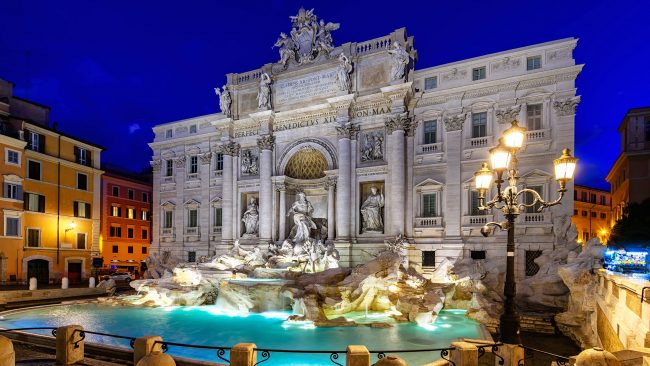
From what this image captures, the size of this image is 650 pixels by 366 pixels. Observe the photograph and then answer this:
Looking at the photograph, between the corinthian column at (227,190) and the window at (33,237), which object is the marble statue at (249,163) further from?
the window at (33,237)

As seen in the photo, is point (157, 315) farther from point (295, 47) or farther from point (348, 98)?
point (295, 47)

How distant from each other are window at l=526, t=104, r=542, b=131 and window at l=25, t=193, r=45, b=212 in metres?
31.1

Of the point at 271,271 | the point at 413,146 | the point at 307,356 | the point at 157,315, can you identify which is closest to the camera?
the point at 307,356

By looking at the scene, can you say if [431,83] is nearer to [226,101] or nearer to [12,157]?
[226,101]

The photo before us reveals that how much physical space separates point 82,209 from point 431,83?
89.5 feet

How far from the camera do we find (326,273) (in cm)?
1802

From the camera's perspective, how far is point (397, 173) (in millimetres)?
21922

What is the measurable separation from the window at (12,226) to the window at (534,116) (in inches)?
1230

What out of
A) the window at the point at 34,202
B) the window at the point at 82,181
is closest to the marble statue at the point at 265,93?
the window at the point at 82,181

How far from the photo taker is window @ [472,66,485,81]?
69.1 ft

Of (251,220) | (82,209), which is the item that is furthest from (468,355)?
(82,209)

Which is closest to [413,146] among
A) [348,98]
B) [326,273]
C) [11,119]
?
[348,98]

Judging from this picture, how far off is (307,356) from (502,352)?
4.97 metres

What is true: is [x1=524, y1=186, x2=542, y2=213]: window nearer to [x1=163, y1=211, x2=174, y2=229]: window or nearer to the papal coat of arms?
the papal coat of arms
